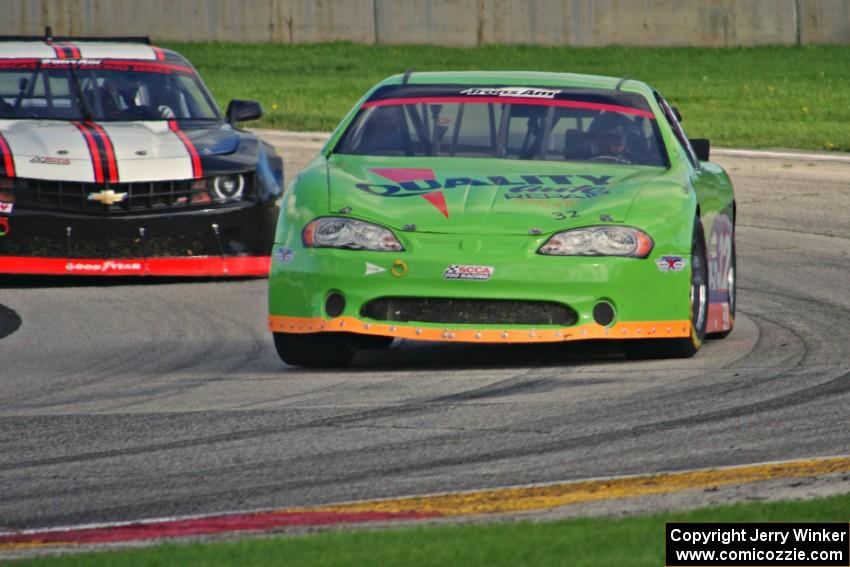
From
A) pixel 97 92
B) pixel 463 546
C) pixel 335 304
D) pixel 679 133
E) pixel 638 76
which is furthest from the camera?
pixel 638 76

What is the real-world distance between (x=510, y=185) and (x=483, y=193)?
0.17 m

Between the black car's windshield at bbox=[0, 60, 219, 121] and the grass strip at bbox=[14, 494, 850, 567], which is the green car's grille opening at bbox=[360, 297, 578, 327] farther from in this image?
the black car's windshield at bbox=[0, 60, 219, 121]

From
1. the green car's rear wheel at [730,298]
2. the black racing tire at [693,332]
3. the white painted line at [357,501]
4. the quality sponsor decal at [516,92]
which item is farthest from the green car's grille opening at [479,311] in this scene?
the white painted line at [357,501]

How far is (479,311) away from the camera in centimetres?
830

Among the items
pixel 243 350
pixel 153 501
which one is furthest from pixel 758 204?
pixel 153 501

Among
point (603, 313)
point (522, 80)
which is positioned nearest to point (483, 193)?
point (603, 313)

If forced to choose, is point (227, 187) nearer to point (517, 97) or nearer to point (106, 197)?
point (106, 197)

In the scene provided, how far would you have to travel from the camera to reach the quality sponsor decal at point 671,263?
8.38m

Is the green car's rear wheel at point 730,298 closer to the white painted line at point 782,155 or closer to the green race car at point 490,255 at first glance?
the green race car at point 490,255

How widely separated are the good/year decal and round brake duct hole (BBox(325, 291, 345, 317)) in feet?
1.72

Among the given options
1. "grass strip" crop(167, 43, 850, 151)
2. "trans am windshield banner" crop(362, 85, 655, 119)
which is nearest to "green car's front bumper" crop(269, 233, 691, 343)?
"trans am windshield banner" crop(362, 85, 655, 119)

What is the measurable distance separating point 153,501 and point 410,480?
82 cm

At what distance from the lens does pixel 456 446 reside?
6676 mm

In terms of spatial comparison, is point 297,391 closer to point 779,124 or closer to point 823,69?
point 779,124
